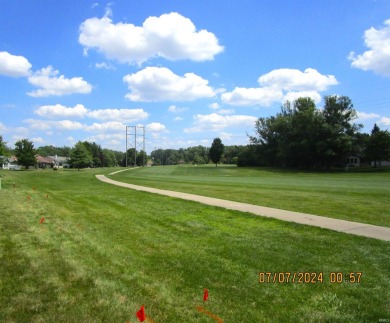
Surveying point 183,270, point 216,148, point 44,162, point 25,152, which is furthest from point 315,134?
point 44,162

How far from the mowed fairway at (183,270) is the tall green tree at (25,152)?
65106 mm

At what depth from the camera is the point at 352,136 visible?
63281mm

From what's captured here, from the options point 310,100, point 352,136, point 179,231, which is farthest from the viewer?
point 310,100

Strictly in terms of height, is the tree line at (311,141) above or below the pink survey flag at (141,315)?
above

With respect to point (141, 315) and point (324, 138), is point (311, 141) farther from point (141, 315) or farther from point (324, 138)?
point (141, 315)

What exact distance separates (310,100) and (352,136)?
52.4 feet

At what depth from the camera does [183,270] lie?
5.26 meters

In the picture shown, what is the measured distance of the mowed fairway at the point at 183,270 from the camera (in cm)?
391

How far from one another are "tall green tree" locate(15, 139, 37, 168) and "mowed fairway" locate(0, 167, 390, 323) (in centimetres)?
6511

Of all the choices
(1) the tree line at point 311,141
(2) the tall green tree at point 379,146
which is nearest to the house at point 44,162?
(1) the tree line at point 311,141

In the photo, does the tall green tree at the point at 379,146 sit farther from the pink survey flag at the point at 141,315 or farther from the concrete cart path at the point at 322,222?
the pink survey flag at the point at 141,315

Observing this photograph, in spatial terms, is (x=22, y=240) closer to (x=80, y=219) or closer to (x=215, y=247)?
(x=80, y=219)

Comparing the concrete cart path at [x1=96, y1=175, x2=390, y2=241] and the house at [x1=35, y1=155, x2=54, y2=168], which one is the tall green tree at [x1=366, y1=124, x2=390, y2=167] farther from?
the house at [x1=35, y1=155, x2=54, y2=168]

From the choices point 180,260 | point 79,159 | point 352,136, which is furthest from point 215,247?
point 79,159
